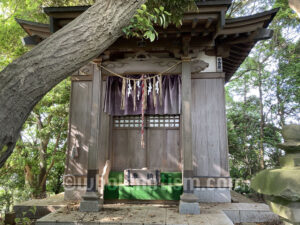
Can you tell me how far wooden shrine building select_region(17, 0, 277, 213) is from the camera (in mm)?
5184

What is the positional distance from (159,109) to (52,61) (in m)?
4.51

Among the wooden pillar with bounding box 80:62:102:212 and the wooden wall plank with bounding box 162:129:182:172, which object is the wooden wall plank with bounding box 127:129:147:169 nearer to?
the wooden wall plank with bounding box 162:129:182:172

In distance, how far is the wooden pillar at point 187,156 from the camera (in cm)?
469

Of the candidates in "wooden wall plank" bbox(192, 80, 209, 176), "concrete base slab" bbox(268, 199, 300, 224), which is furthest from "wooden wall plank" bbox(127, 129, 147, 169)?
"concrete base slab" bbox(268, 199, 300, 224)

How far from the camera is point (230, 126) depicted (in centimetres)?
1090

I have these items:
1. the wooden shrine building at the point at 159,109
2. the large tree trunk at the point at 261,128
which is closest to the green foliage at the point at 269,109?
the large tree trunk at the point at 261,128

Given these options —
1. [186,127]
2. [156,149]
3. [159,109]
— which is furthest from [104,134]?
[186,127]

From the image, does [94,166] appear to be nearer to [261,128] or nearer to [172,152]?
[172,152]

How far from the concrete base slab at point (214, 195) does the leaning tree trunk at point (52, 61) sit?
4.95 meters

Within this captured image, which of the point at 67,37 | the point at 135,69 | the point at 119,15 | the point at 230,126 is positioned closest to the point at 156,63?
the point at 135,69

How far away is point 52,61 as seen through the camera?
6.37 ft

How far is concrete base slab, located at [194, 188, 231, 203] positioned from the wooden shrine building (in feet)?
0.08

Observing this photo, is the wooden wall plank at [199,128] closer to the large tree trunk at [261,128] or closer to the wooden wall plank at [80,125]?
the wooden wall plank at [80,125]

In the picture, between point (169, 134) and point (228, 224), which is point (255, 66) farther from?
point (228, 224)
